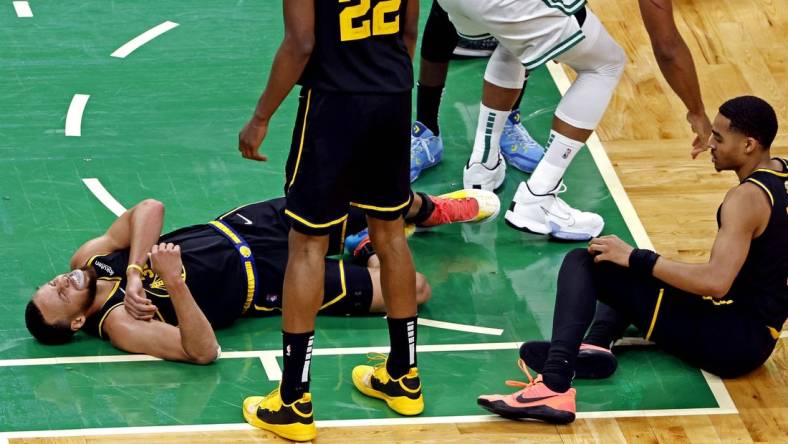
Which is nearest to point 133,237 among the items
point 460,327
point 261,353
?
point 261,353

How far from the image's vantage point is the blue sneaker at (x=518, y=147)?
6.58 m

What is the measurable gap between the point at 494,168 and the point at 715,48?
2095 millimetres

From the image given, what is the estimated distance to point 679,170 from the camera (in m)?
6.58

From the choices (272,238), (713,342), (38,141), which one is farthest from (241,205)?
(713,342)

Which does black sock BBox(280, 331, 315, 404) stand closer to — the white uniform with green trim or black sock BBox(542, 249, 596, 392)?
black sock BBox(542, 249, 596, 392)

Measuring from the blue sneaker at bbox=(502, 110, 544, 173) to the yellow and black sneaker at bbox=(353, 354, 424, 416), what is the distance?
1919 millimetres

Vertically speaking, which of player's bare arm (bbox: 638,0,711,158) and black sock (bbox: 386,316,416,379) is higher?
player's bare arm (bbox: 638,0,711,158)

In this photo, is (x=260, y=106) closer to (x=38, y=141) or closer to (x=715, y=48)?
(x=38, y=141)

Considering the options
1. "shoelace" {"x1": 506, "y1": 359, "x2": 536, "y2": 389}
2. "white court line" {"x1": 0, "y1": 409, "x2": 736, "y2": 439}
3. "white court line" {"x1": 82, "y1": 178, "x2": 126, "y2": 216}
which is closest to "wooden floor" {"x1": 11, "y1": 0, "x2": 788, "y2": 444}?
"white court line" {"x1": 0, "y1": 409, "x2": 736, "y2": 439}

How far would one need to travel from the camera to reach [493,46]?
7.52 metres

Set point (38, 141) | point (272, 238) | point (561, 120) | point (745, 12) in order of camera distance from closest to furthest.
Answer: point (272, 238) → point (561, 120) → point (38, 141) → point (745, 12)

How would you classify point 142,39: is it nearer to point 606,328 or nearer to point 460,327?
point 460,327

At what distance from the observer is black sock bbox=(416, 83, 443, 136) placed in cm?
653

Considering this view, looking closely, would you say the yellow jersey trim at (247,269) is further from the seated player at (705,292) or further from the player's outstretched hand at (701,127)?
the player's outstretched hand at (701,127)
